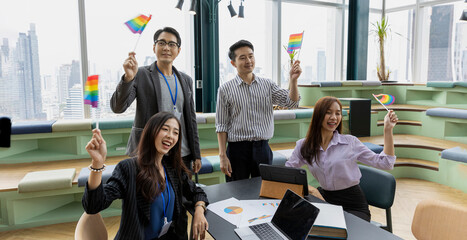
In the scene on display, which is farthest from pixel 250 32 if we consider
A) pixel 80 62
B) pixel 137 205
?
pixel 137 205

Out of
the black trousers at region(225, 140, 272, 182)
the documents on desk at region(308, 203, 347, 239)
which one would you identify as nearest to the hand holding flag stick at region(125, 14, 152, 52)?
the black trousers at region(225, 140, 272, 182)

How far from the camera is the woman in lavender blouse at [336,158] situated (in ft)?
6.63

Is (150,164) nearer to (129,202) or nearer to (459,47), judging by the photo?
(129,202)

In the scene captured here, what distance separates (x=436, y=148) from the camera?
14.3 feet

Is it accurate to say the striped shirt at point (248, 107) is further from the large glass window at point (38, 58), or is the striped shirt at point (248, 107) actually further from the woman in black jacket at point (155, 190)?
the large glass window at point (38, 58)

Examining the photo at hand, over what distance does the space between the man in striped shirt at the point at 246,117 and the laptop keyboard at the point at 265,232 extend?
90 centimetres

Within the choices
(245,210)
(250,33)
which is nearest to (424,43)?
(250,33)

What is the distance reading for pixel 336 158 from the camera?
204 centimetres

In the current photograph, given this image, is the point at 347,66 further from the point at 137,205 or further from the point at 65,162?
the point at 137,205

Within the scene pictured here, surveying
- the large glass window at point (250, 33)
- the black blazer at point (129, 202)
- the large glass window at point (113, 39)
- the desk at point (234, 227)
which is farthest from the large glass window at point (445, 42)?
the black blazer at point (129, 202)

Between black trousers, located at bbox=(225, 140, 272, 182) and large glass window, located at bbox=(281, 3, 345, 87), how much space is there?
3.52 m

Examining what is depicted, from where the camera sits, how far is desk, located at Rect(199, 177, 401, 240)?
4.60 ft

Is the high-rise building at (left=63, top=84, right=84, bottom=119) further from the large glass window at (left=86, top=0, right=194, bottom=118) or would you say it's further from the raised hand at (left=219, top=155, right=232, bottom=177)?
the raised hand at (left=219, top=155, right=232, bottom=177)

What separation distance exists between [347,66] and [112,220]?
16.6 feet
